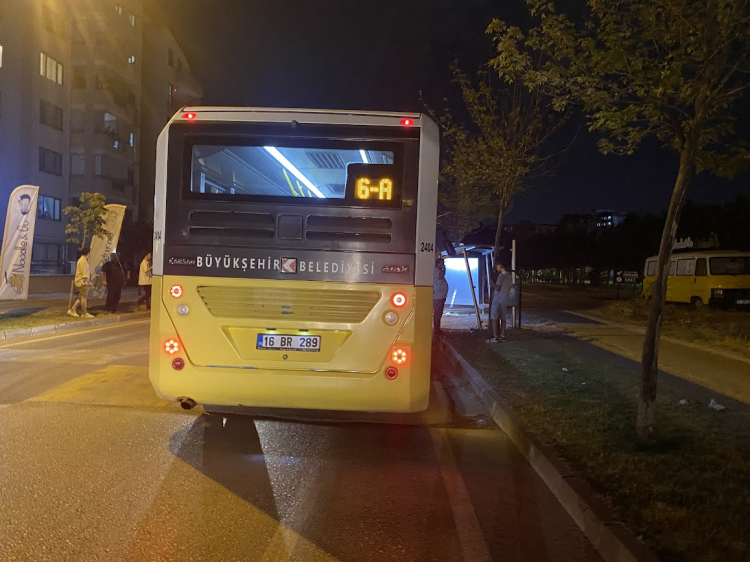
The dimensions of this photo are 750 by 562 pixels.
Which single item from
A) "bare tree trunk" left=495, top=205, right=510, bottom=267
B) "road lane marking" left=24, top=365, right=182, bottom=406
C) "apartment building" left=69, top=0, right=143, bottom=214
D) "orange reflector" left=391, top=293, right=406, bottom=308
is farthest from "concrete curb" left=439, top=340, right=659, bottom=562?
"apartment building" left=69, top=0, right=143, bottom=214

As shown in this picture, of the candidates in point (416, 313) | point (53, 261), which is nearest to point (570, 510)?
point (416, 313)

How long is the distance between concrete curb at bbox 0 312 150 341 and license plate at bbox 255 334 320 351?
1039 cm

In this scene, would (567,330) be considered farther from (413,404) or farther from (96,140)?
(96,140)

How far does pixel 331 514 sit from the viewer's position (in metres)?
4.60

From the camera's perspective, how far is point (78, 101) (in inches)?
1645

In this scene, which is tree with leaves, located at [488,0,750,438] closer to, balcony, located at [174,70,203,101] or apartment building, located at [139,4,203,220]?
apartment building, located at [139,4,203,220]

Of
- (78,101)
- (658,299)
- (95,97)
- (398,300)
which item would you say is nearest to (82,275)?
(398,300)

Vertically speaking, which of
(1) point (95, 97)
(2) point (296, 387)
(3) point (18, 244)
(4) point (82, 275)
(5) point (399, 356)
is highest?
(1) point (95, 97)

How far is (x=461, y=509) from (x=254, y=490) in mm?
1645

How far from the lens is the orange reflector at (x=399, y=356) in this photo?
18.6ft

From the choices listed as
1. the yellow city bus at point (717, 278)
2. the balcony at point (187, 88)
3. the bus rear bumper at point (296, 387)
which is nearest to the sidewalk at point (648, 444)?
the bus rear bumper at point (296, 387)

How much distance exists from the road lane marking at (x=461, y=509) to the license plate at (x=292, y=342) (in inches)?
64.8

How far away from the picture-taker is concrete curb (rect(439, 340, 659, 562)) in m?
3.87

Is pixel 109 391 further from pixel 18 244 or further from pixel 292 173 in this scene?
pixel 18 244
